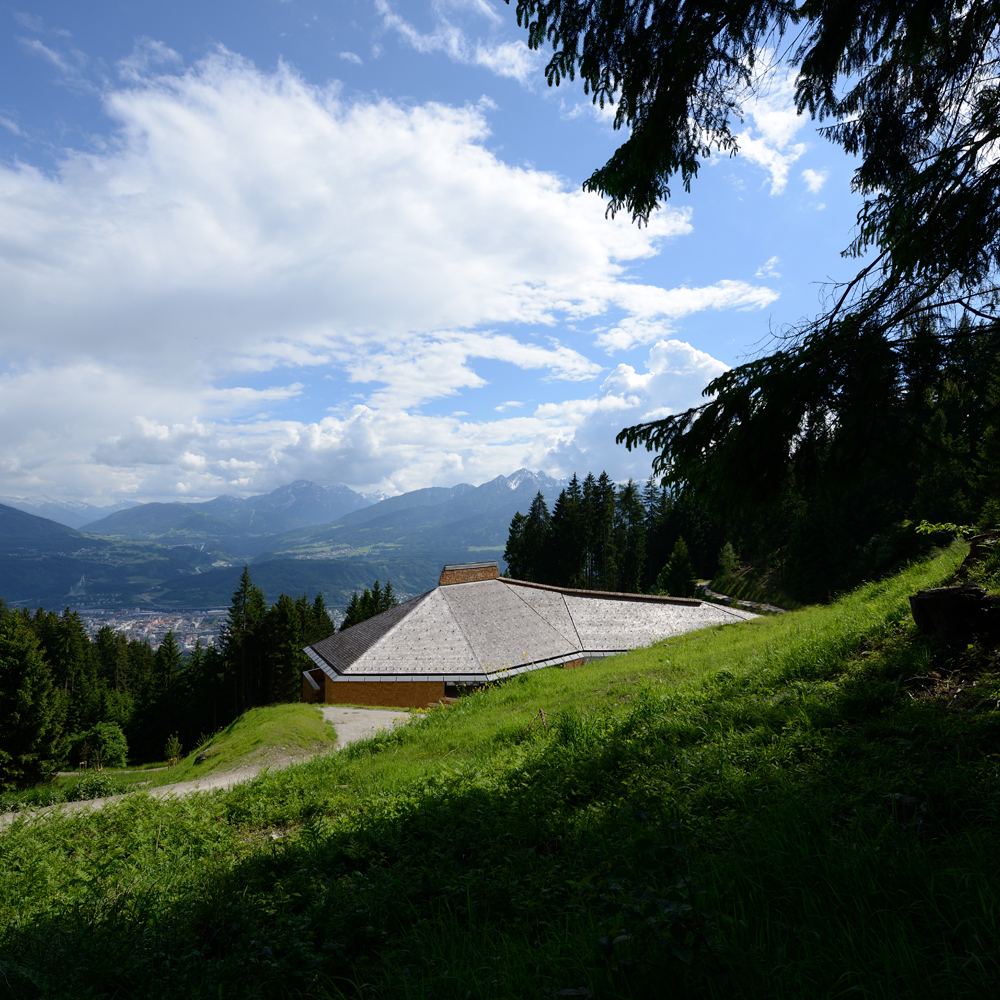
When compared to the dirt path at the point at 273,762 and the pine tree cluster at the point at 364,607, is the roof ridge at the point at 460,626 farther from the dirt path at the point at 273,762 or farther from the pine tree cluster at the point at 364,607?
the pine tree cluster at the point at 364,607

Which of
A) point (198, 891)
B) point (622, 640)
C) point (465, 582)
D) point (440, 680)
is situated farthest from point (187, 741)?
point (198, 891)

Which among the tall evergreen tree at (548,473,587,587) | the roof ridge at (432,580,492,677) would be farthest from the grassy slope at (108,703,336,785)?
the tall evergreen tree at (548,473,587,587)

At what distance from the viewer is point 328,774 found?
860 centimetres

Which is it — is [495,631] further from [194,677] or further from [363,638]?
[194,677]

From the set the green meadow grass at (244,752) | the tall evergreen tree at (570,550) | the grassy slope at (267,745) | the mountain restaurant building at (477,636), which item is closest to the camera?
the green meadow grass at (244,752)

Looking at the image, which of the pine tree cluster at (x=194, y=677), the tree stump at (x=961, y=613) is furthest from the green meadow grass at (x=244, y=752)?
the pine tree cluster at (x=194, y=677)

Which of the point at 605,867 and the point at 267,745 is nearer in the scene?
the point at 605,867

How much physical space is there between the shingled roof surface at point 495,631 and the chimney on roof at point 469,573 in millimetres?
485

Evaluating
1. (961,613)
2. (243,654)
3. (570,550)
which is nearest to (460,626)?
(961,613)

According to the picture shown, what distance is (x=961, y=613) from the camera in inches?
224

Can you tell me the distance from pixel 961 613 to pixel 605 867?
5.29m

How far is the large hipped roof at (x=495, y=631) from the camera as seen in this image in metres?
24.2

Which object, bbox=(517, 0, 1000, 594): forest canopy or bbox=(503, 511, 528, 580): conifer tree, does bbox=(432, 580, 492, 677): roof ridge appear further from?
bbox=(503, 511, 528, 580): conifer tree

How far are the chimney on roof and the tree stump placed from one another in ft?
92.9
